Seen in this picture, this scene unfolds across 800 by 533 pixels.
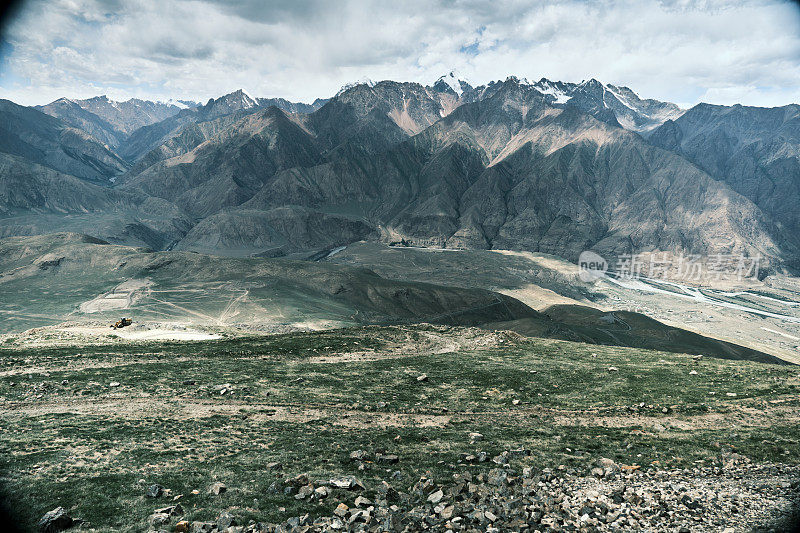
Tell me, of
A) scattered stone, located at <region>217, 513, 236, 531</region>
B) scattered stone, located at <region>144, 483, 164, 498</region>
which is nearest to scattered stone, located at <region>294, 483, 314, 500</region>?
scattered stone, located at <region>217, 513, 236, 531</region>

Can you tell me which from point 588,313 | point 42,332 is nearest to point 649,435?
point 42,332

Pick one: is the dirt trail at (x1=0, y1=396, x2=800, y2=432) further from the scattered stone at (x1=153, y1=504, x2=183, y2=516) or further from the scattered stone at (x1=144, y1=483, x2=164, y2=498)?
the scattered stone at (x1=153, y1=504, x2=183, y2=516)

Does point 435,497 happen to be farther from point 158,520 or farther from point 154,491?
point 154,491

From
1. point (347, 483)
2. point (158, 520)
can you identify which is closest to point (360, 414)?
point (347, 483)

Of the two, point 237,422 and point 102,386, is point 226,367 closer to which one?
point 102,386

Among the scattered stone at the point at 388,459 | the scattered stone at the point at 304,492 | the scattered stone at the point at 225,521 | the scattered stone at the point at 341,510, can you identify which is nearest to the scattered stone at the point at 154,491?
the scattered stone at the point at 225,521

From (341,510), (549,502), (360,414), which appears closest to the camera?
(341,510)

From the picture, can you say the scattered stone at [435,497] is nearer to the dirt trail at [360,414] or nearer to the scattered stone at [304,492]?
the scattered stone at [304,492]
